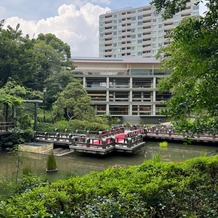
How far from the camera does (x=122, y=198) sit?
304 centimetres

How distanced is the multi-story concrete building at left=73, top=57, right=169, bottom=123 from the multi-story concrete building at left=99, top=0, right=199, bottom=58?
19231mm

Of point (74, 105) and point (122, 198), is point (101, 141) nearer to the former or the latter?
point (74, 105)

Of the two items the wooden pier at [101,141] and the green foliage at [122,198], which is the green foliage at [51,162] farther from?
the green foliage at [122,198]

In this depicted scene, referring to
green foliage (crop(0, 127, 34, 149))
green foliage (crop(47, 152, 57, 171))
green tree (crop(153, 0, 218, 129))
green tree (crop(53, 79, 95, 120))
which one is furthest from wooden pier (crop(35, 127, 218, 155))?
green tree (crop(153, 0, 218, 129))

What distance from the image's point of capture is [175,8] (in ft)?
13.3

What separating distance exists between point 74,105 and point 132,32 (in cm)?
4171

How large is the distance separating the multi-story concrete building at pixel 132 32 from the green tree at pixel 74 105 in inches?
1422

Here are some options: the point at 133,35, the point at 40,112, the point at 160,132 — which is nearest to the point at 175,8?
the point at 160,132

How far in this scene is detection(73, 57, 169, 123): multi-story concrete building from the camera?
3903cm

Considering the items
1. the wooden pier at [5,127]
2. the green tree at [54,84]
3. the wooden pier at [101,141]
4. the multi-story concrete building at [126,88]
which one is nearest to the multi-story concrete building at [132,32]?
the multi-story concrete building at [126,88]

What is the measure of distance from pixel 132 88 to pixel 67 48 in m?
11.7

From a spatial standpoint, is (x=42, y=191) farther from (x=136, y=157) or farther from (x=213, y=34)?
(x=136, y=157)

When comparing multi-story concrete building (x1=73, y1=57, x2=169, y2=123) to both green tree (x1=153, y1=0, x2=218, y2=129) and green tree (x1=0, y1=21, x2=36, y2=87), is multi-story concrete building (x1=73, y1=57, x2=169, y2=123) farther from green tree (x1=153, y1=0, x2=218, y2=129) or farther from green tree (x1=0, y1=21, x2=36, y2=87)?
green tree (x1=153, y1=0, x2=218, y2=129)

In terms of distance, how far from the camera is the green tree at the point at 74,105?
2428 cm
